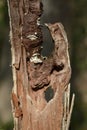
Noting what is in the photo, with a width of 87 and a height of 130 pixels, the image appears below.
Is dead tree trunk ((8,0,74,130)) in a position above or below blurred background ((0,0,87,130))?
above

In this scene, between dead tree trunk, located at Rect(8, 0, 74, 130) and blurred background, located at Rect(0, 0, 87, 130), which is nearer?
dead tree trunk, located at Rect(8, 0, 74, 130)

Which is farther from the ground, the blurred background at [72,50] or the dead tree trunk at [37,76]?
the dead tree trunk at [37,76]

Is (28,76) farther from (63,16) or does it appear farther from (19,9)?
(63,16)

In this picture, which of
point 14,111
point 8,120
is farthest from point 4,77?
point 14,111

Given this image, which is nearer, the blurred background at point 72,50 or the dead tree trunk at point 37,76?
the dead tree trunk at point 37,76
